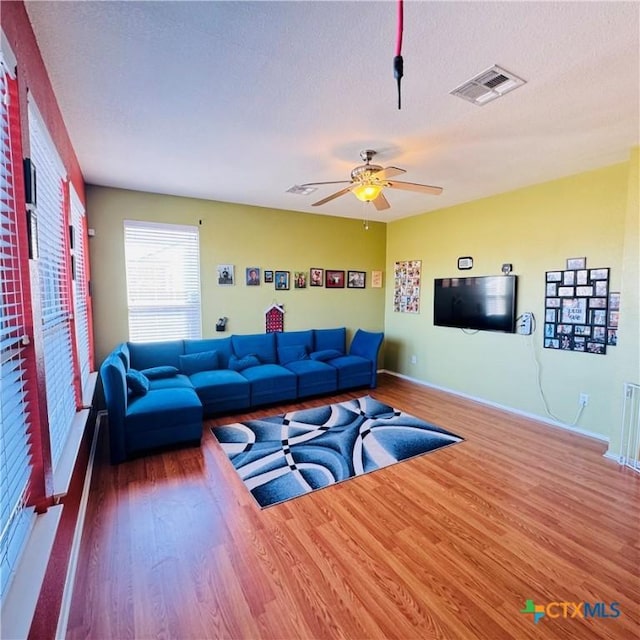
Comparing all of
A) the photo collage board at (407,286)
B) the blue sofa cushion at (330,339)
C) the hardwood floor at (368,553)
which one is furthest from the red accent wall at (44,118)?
the photo collage board at (407,286)

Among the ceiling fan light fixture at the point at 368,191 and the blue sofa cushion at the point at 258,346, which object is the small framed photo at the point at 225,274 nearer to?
the blue sofa cushion at the point at 258,346

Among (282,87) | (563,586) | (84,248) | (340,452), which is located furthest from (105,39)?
(563,586)

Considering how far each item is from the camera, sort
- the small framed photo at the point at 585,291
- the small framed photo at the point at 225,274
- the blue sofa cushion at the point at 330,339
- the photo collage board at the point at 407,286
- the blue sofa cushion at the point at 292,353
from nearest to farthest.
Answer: the small framed photo at the point at 585,291 → the small framed photo at the point at 225,274 → the blue sofa cushion at the point at 292,353 → the blue sofa cushion at the point at 330,339 → the photo collage board at the point at 407,286

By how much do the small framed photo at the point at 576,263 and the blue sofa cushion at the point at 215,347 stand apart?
408cm

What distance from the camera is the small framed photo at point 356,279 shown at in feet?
18.7

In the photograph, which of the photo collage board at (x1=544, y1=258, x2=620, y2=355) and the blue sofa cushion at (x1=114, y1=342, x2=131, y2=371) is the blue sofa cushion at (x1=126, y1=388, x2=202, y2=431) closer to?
the blue sofa cushion at (x1=114, y1=342, x2=131, y2=371)

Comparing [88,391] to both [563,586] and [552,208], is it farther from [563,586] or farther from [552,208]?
[552,208]

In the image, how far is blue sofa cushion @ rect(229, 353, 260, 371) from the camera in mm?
4379

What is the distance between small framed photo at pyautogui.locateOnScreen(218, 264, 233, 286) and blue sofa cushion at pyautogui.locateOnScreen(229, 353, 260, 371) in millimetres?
1033

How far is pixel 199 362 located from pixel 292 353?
1315mm

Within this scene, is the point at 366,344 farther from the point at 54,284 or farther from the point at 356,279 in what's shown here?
the point at 54,284

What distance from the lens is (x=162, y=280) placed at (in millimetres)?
4254

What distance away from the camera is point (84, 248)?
360 cm

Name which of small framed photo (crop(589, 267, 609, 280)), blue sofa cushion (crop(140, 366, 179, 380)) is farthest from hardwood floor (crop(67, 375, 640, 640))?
small framed photo (crop(589, 267, 609, 280))
